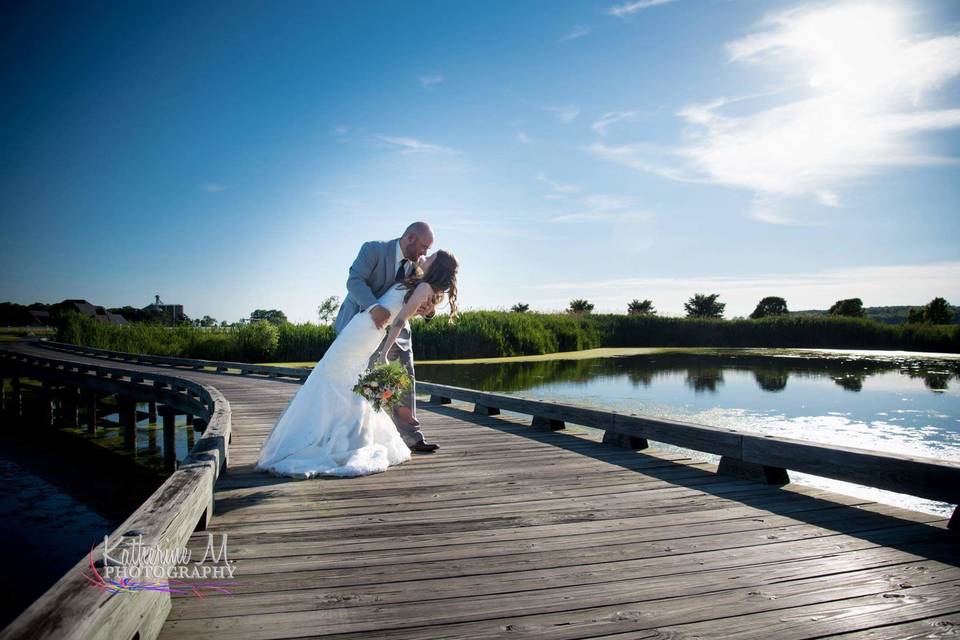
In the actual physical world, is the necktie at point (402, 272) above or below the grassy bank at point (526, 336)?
above

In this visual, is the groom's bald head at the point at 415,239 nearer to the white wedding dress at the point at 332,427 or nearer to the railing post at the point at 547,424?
the white wedding dress at the point at 332,427

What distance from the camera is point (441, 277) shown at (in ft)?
13.7

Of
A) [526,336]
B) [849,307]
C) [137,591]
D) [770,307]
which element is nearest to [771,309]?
[770,307]

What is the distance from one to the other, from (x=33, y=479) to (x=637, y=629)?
28.7 ft

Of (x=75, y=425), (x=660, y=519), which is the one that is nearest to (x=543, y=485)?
(x=660, y=519)

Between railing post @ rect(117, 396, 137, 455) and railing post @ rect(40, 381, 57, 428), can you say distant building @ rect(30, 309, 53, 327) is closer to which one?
railing post @ rect(40, 381, 57, 428)

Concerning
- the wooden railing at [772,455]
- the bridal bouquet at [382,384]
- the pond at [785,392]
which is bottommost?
the pond at [785,392]

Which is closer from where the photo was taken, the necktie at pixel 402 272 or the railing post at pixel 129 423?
the necktie at pixel 402 272

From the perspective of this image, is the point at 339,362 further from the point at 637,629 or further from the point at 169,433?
the point at 169,433

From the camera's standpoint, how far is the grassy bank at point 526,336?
63.3ft

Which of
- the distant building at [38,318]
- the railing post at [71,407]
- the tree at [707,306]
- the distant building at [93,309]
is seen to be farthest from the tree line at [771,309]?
the distant building at [38,318]

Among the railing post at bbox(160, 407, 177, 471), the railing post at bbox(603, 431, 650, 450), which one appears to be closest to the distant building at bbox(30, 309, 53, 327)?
the railing post at bbox(160, 407, 177, 471)

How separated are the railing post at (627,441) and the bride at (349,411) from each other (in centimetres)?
176

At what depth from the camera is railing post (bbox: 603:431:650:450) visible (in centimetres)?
479
